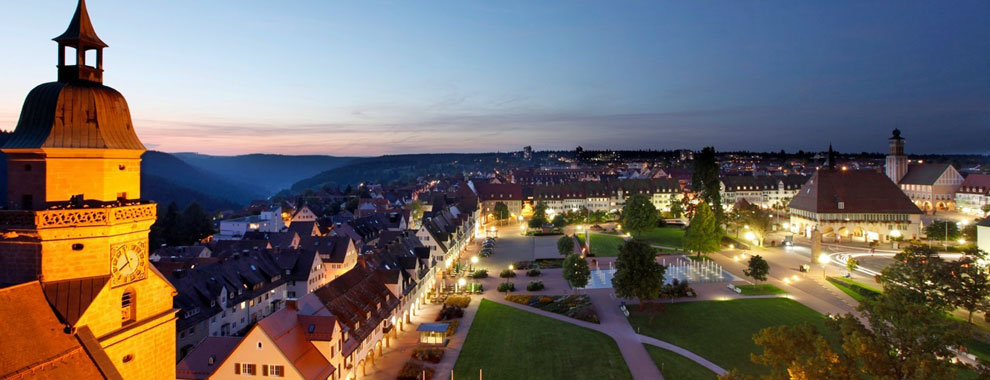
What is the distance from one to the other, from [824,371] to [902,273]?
22.4 meters

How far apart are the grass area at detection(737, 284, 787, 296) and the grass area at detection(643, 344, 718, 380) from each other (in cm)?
1614

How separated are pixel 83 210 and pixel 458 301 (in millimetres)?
32632

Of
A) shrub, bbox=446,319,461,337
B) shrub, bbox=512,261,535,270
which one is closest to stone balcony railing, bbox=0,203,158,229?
shrub, bbox=446,319,461,337

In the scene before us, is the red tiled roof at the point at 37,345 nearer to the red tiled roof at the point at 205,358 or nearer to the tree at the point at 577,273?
the red tiled roof at the point at 205,358

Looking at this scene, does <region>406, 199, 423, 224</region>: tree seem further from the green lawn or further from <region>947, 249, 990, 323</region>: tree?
<region>947, 249, 990, 323</region>: tree

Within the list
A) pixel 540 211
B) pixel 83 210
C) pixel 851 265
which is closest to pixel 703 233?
pixel 851 265

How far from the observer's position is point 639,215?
70.4 metres

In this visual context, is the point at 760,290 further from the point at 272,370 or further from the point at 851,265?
the point at 272,370

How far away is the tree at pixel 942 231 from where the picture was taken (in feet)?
205

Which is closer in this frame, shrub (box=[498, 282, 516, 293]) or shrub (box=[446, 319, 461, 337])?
shrub (box=[446, 319, 461, 337])

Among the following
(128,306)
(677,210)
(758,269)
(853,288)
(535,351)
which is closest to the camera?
(128,306)

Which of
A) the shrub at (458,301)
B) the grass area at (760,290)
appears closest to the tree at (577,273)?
the shrub at (458,301)

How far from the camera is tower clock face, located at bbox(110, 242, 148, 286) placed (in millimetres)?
A: 10047

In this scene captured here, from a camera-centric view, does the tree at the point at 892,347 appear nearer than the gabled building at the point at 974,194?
Yes
